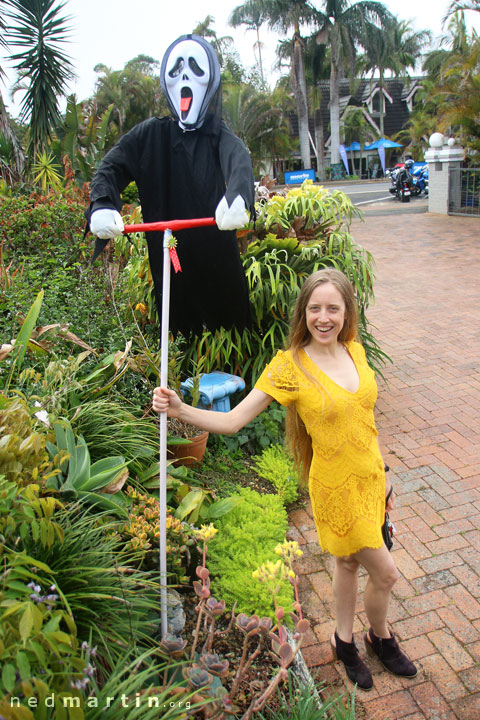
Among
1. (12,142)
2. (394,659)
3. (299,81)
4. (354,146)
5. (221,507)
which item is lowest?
(394,659)

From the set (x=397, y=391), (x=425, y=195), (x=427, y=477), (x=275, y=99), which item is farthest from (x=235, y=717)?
(x=275, y=99)

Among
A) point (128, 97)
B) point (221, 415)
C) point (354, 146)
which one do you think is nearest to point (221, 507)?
point (221, 415)

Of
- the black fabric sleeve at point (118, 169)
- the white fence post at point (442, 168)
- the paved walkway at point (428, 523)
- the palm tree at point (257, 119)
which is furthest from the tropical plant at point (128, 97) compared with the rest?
the black fabric sleeve at point (118, 169)

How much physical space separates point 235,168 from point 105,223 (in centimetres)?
73

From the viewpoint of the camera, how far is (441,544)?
287cm

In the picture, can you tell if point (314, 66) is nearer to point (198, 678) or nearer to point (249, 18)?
point (249, 18)

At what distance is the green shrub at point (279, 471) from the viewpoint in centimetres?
320

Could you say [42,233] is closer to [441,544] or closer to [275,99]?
[441,544]

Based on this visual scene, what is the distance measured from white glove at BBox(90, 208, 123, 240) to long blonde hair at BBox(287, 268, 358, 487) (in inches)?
42.2

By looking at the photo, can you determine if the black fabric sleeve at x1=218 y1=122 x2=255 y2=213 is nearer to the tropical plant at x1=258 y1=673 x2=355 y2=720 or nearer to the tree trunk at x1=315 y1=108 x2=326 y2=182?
the tropical plant at x1=258 y1=673 x2=355 y2=720

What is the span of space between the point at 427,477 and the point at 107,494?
2.16 m

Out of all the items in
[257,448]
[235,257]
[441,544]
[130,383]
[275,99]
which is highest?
[275,99]

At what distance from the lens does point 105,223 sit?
2.64 m

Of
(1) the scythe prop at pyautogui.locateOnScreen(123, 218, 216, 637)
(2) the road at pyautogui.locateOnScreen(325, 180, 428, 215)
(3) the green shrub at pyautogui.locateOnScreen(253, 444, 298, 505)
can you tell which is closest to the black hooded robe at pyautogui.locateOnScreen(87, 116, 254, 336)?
(1) the scythe prop at pyautogui.locateOnScreen(123, 218, 216, 637)
